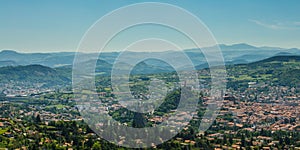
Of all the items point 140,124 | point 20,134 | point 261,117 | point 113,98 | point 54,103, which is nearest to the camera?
point 20,134

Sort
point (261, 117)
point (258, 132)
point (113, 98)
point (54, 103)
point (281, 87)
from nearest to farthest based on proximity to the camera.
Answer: point (258, 132) → point (261, 117) → point (113, 98) → point (54, 103) → point (281, 87)

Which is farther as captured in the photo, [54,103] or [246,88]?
[246,88]

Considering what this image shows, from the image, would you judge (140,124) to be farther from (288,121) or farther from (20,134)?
(288,121)

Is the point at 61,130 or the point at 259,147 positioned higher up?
the point at 61,130

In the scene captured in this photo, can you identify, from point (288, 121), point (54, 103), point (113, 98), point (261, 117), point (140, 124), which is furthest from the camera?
point (54, 103)

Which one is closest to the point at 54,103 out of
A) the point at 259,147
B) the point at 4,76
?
the point at 259,147

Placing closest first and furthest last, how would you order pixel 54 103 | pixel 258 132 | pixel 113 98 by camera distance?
1. pixel 258 132
2. pixel 113 98
3. pixel 54 103

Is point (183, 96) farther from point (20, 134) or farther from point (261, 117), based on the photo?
point (20, 134)

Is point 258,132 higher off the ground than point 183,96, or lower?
lower

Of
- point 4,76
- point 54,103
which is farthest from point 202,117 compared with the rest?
point 4,76

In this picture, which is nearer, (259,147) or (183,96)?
(259,147)
